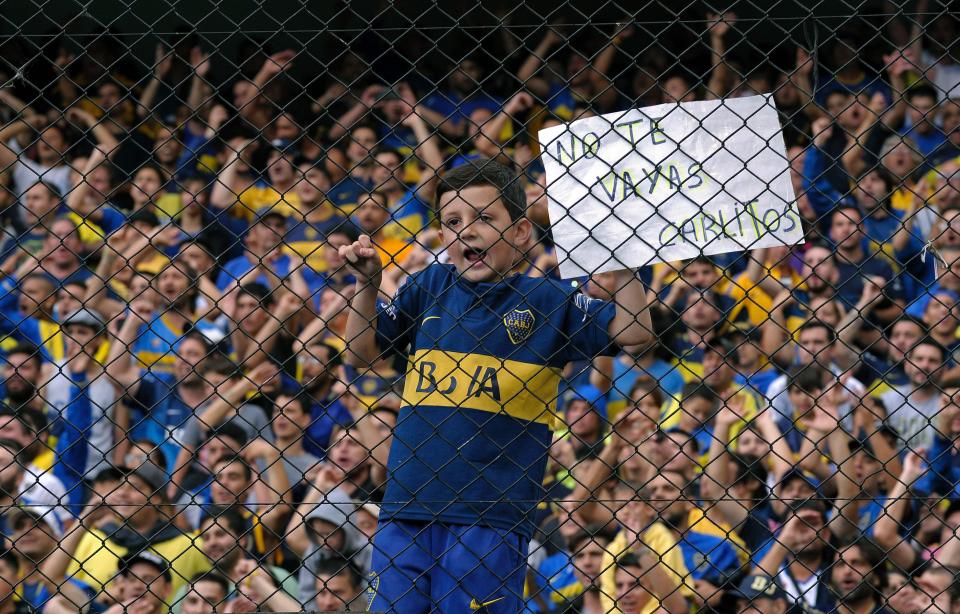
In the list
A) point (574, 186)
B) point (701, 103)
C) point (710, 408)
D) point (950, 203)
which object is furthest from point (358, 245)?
point (950, 203)

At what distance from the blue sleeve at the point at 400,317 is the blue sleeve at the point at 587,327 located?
0.44 metres

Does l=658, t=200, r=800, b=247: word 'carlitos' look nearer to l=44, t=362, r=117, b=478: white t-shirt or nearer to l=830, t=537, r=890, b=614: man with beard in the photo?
l=830, t=537, r=890, b=614: man with beard

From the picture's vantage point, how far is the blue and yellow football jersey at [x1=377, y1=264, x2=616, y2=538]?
3270mm

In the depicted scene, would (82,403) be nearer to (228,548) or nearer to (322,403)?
(322,403)

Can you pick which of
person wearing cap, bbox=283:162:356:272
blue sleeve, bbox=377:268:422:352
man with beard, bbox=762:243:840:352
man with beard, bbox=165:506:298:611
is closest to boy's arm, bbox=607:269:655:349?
blue sleeve, bbox=377:268:422:352

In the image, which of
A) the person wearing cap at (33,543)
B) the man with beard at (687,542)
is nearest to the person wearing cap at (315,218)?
the person wearing cap at (33,543)

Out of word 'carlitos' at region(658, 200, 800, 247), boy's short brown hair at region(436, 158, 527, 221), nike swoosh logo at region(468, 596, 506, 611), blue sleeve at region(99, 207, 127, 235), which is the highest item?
blue sleeve at region(99, 207, 127, 235)

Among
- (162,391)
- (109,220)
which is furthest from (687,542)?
(109,220)

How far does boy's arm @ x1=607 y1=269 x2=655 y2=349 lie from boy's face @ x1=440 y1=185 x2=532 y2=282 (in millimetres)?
336

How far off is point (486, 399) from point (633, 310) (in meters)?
0.47

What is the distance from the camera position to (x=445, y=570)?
324 centimetres

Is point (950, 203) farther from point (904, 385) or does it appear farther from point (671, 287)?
point (671, 287)

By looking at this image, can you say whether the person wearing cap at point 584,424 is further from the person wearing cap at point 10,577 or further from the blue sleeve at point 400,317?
the person wearing cap at point 10,577

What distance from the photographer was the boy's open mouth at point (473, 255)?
333cm
